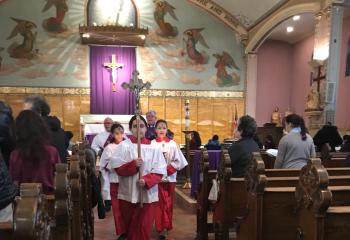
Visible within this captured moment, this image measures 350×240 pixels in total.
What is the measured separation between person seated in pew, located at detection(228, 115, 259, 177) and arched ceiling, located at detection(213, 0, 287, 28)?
28.3 feet

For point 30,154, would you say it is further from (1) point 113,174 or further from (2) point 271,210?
(1) point 113,174

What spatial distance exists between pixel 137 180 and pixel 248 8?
1074 centimetres

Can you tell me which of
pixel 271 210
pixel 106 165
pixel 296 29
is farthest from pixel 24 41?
pixel 271 210

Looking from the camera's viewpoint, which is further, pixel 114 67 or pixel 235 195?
pixel 114 67

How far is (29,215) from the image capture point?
1.14m

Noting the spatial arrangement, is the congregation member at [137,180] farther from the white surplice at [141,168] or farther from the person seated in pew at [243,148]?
the person seated in pew at [243,148]

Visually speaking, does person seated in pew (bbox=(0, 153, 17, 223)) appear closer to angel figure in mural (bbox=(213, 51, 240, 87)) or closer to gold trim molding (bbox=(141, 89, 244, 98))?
gold trim molding (bbox=(141, 89, 244, 98))

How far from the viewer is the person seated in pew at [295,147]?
12.4ft

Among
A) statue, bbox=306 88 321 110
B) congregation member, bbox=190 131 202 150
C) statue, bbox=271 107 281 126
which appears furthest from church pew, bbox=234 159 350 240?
statue, bbox=271 107 281 126

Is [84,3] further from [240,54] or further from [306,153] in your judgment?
[306,153]

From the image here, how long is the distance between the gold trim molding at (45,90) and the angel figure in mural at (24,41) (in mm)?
1143

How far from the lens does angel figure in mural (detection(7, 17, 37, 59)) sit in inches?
486

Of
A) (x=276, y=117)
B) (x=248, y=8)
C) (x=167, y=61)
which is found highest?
(x=248, y=8)

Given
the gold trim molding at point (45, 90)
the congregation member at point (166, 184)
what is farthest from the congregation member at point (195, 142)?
the gold trim molding at point (45, 90)
